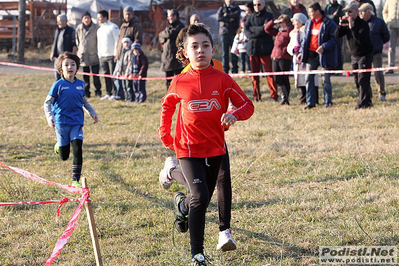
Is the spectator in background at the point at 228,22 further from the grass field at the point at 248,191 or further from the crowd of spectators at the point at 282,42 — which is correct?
the grass field at the point at 248,191

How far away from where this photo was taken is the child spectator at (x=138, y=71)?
45.6 feet

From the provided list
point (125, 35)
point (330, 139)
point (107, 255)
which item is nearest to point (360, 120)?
point (330, 139)

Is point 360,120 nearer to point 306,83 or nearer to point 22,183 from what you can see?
point 306,83

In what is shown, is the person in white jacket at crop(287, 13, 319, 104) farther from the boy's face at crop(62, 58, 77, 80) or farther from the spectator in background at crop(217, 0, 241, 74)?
the boy's face at crop(62, 58, 77, 80)

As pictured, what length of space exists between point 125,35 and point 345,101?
19.8ft

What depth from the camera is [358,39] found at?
997 centimetres

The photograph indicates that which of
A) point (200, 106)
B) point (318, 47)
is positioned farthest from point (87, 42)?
point (200, 106)

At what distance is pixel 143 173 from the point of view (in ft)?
23.0

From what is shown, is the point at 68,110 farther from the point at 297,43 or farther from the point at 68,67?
the point at 297,43

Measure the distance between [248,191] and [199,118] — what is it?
2.07m

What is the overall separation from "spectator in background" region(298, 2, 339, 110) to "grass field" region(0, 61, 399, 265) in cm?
42

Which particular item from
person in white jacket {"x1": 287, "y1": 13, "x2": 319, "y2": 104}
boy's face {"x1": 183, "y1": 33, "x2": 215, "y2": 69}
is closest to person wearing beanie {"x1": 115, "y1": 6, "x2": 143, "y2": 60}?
person in white jacket {"x1": 287, "y1": 13, "x2": 319, "y2": 104}

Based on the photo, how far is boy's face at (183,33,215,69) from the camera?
4129mm

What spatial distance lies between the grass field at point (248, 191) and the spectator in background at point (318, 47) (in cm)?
42
